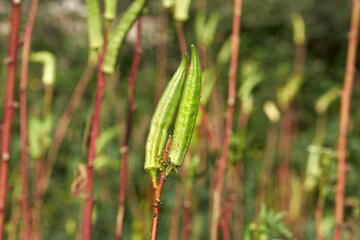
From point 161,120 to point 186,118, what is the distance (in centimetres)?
4

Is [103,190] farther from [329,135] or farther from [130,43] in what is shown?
[130,43]

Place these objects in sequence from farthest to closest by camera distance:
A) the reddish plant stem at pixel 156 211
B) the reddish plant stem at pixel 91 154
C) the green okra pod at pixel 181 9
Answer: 1. the green okra pod at pixel 181 9
2. the reddish plant stem at pixel 91 154
3. the reddish plant stem at pixel 156 211

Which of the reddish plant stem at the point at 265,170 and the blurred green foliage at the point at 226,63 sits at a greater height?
the blurred green foliage at the point at 226,63

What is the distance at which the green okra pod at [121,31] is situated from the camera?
78cm

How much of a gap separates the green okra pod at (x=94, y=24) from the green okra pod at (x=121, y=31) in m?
0.03

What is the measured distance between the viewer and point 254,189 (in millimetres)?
2736

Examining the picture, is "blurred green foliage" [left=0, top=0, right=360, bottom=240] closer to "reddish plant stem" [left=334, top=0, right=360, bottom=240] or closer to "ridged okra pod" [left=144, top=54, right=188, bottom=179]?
"reddish plant stem" [left=334, top=0, right=360, bottom=240]

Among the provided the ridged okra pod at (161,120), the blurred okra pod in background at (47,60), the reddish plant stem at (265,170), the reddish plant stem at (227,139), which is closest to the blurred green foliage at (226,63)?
the reddish plant stem at (265,170)

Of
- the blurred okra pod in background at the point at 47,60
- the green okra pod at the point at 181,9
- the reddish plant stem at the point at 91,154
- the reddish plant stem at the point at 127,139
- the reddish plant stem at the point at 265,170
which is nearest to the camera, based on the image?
the reddish plant stem at the point at 91,154

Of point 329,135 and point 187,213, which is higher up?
point 329,135

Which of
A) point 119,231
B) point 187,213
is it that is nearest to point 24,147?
point 119,231

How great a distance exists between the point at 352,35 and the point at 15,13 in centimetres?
A: 70

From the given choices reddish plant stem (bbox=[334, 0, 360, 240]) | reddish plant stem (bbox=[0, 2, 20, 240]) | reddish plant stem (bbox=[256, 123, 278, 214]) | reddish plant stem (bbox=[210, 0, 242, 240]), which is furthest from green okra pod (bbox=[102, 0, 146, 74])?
reddish plant stem (bbox=[256, 123, 278, 214])

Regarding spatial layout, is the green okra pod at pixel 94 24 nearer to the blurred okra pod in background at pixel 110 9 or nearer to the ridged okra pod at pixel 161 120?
the blurred okra pod in background at pixel 110 9
